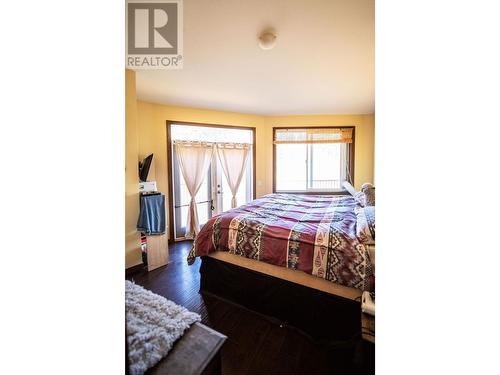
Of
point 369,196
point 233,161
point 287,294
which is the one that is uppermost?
point 233,161

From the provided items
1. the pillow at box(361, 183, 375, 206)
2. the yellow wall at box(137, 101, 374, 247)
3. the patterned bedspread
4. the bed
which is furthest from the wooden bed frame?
the yellow wall at box(137, 101, 374, 247)

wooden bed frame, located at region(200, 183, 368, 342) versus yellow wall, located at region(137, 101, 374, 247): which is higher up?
yellow wall, located at region(137, 101, 374, 247)

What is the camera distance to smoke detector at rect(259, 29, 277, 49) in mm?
1737

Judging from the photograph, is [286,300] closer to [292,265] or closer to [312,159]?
[292,265]

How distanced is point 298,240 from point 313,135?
322 cm

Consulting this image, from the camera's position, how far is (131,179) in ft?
8.70

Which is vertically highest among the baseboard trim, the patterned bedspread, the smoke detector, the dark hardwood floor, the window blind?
the smoke detector

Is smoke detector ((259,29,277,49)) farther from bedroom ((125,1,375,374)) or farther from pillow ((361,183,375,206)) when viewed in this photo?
pillow ((361,183,375,206))

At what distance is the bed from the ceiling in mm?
1592

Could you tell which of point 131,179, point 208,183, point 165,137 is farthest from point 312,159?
point 131,179

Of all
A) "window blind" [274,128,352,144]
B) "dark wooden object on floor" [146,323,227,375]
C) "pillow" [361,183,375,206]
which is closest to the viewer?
"dark wooden object on floor" [146,323,227,375]
